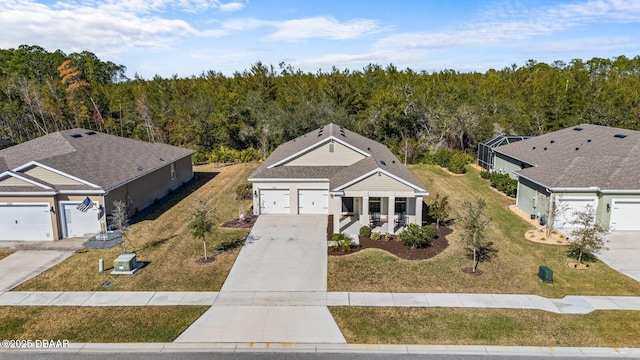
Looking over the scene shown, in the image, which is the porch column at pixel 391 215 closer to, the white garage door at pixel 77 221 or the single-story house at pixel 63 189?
the single-story house at pixel 63 189

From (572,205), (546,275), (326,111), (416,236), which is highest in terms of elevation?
(326,111)

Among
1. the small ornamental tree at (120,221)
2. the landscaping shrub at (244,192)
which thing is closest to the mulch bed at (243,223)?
the landscaping shrub at (244,192)

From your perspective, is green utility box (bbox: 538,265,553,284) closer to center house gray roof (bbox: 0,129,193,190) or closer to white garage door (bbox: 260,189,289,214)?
white garage door (bbox: 260,189,289,214)

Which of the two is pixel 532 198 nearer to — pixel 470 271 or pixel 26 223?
pixel 470 271

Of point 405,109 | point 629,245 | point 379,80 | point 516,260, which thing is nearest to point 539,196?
point 629,245

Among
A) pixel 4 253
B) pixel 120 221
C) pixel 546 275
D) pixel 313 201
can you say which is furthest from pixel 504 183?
pixel 4 253

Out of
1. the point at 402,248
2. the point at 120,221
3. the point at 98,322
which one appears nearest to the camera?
the point at 98,322
